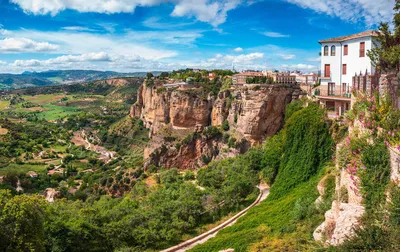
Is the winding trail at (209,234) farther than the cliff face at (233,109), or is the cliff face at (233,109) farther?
the cliff face at (233,109)

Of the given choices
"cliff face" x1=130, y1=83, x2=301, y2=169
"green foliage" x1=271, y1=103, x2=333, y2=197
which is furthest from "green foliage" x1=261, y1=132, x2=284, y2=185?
"cliff face" x1=130, y1=83, x2=301, y2=169

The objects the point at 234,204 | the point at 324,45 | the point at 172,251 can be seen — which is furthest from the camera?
the point at 324,45

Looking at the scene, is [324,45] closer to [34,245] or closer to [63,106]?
[34,245]

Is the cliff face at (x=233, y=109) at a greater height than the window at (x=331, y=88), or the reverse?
A: the window at (x=331, y=88)

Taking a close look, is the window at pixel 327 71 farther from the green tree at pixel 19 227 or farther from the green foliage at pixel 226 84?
the green tree at pixel 19 227

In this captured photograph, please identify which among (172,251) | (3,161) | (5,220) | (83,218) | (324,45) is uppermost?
(324,45)

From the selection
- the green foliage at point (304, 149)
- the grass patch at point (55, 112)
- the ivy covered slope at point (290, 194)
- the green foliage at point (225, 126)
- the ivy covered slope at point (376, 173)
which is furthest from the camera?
the grass patch at point (55, 112)

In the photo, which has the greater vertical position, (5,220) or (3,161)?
(5,220)

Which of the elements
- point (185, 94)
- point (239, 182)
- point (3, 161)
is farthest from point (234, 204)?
point (3, 161)

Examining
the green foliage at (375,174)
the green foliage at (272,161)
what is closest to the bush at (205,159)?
the green foliage at (272,161)
